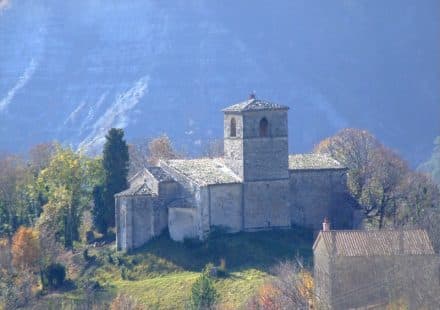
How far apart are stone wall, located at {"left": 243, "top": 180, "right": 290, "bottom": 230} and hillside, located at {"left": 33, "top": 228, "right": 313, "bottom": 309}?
55cm

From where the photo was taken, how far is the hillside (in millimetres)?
58750

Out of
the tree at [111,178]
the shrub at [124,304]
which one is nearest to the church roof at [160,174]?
the tree at [111,178]

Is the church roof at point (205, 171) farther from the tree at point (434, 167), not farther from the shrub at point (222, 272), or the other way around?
the tree at point (434, 167)

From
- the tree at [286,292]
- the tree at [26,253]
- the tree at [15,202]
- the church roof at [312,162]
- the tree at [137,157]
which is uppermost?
the tree at [137,157]

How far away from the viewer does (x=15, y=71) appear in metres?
139

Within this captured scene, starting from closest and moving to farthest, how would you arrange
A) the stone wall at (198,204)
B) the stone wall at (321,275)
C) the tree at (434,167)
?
the stone wall at (321,275) → the stone wall at (198,204) → the tree at (434,167)

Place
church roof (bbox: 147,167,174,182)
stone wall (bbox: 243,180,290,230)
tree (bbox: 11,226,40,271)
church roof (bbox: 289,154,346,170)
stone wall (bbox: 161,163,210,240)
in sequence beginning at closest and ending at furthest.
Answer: tree (bbox: 11,226,40,271), stone wall (bbox: 161,163,210,240), stone wall (bbox: 243,180,290,230), church roof (bbox: 147,167,174,182), church roof (bbox: 289,154,346,170)

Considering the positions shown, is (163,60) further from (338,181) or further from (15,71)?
(338,181)

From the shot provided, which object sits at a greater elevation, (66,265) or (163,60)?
(163,60)

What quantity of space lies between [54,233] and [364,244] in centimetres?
1746

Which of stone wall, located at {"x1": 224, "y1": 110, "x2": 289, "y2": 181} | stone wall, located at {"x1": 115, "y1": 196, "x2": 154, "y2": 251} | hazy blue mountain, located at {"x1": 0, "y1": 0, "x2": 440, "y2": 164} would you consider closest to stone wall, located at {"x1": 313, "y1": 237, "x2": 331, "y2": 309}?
stone wall, located at {"x1": 224, "y1": 110, "x2": 289, "y2": 181}

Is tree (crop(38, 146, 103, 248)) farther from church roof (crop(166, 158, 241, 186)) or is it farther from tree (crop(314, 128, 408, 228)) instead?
tree (crop(314, 128, 408, 228))

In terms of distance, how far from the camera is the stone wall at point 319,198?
65688 millimetres

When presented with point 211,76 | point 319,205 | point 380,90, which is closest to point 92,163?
point 319,205
